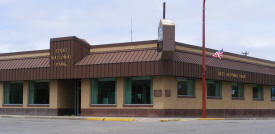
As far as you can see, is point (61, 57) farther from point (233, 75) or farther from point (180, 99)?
point (233, 75)

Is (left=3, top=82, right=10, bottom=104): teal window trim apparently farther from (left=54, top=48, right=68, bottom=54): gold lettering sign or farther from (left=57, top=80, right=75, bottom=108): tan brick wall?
(left=54, top=48, right=68, bottom=54): gold lettering sign

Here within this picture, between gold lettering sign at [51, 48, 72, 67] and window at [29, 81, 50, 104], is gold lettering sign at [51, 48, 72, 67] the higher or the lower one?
the higher one

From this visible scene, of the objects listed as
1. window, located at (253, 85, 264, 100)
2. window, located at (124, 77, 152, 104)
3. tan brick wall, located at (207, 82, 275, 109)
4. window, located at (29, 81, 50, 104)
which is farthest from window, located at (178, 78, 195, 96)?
window, located at (29, 81, 50, 104)

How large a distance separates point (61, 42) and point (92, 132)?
52.6 ft

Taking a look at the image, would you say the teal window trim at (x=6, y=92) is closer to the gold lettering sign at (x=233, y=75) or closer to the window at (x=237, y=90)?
the gold lettering sign at (x=233, y=75)

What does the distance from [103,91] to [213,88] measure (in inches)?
353

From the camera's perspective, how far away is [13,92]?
35156mm

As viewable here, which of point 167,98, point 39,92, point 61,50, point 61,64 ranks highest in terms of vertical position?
point 61,50

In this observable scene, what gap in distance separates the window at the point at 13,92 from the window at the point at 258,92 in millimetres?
21058

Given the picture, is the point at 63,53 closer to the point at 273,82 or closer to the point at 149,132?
the point at 149,132

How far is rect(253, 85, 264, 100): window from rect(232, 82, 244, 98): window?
7.63 feet

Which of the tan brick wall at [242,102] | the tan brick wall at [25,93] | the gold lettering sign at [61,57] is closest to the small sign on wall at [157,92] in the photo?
the tan brick wall at [242,102]

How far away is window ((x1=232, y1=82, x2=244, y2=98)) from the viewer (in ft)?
114

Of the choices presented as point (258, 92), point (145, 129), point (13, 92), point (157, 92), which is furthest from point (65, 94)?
point (258, 92)
